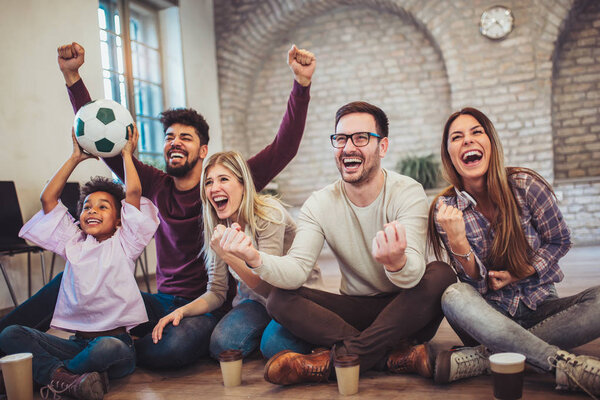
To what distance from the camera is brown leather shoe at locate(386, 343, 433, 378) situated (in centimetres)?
172

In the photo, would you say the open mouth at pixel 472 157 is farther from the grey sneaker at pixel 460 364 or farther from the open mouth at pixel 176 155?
the open mouth at pixel 176 155

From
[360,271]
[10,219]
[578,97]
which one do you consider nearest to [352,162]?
[360,271]

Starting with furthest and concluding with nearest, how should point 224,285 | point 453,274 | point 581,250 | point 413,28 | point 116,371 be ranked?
point 413,28
point 581,250
point 224,285
point 116,371
point 453,274

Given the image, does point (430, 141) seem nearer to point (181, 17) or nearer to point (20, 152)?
point (181, 17)

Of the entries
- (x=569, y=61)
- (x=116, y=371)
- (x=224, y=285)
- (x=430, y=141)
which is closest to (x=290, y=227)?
(x=224, y=285)

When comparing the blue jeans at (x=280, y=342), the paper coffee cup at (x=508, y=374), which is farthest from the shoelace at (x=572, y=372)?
the blue jeans at (x=280, y=342)

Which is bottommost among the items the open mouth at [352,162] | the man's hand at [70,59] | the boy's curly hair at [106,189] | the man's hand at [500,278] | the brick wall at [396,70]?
the man's hand at [500,278]

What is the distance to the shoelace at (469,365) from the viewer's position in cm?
166

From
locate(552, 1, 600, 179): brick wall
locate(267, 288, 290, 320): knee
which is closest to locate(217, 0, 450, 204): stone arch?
locate(552, 1, 600, 179): brick wall

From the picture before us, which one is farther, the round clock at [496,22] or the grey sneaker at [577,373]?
the round clock at [496,22]

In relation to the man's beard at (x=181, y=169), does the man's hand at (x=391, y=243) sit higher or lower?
lower

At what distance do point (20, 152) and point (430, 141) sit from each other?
4.31 meters

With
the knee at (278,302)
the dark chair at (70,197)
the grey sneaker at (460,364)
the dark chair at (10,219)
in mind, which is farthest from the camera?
the dark chair at (70,197)

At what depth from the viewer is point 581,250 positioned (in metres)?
5.05
